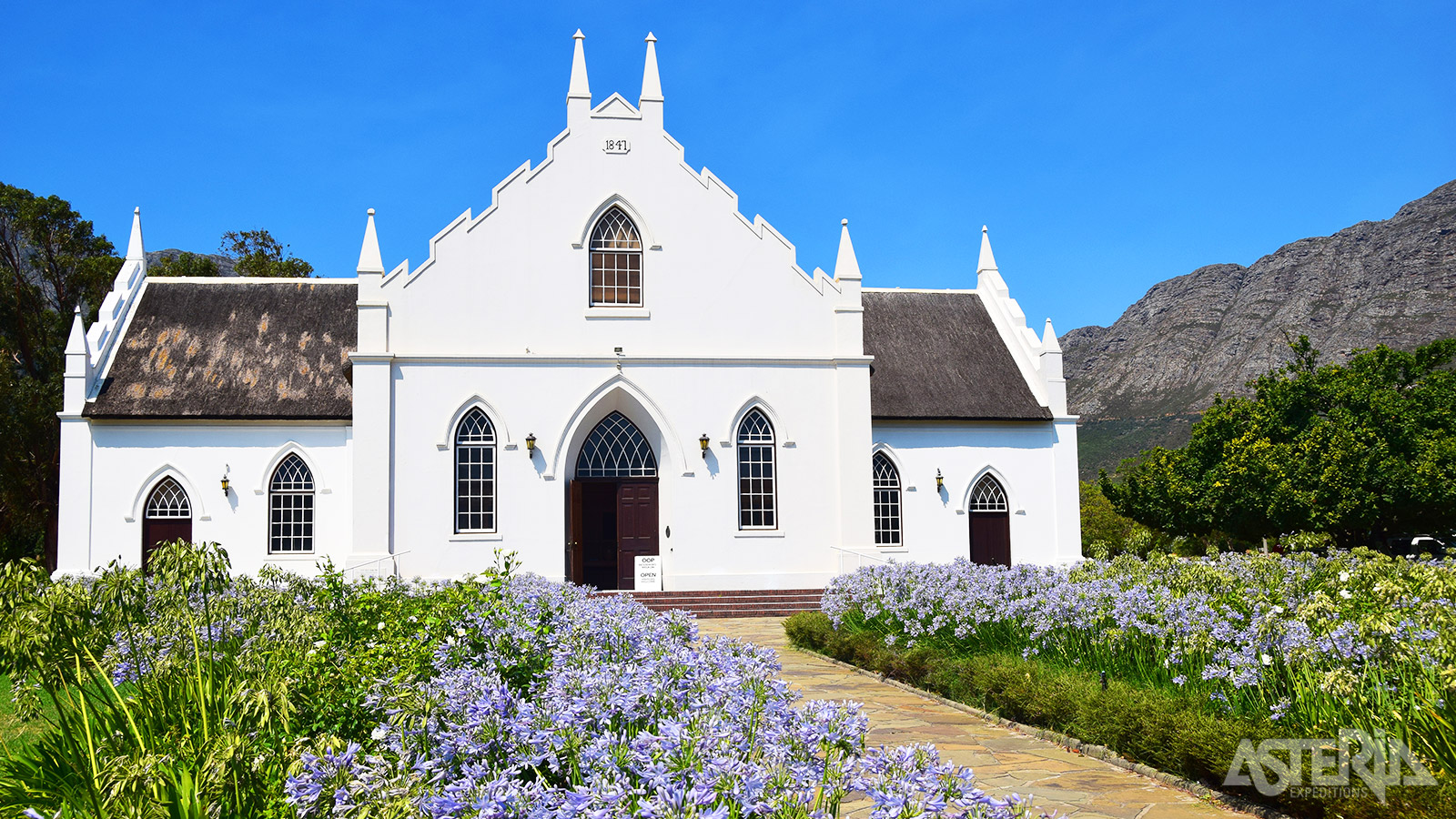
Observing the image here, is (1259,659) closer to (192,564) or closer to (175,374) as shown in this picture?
(192,564)

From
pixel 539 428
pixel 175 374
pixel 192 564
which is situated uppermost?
pixel 175 374

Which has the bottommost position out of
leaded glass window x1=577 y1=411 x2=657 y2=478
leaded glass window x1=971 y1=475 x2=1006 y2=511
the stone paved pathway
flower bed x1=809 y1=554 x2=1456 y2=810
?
the stone paved pathway

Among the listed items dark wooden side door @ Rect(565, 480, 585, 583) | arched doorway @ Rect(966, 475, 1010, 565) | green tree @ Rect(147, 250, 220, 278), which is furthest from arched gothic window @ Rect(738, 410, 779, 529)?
green tree @ Rect(147, 250, 220, 278)

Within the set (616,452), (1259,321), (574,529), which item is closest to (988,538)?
(616,452)

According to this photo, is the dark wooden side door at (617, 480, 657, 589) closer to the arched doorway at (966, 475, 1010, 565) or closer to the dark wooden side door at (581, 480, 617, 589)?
the dark wooden side door at (581, 480, 617, 589)

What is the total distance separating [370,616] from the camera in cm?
919

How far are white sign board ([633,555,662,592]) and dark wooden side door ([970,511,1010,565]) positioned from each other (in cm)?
881

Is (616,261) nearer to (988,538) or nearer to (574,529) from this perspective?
(574,529)

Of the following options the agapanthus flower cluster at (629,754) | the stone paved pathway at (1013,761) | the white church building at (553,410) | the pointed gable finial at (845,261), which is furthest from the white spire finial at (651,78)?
the agapanthus flower cluster at (629,754)

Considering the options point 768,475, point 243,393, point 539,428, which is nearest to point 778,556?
point 768,475

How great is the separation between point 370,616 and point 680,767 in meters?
6.00

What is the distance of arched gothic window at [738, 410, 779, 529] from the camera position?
24312 millimetres

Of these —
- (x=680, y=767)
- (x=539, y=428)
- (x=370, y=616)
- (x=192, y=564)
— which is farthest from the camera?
(x=539, y=428)

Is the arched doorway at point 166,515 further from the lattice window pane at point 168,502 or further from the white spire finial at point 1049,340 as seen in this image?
the white spire finial at point 1049,340
